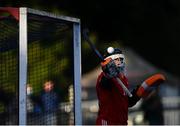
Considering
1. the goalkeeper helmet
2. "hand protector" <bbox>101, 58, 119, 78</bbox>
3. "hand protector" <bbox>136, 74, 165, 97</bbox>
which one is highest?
the goalkeeper helmet

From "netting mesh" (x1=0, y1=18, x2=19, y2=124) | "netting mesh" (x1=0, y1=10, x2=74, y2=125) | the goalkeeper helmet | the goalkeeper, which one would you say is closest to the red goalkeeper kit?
the goalkeeper

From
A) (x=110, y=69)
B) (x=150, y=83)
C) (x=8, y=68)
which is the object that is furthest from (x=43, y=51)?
(x=150, y=83)

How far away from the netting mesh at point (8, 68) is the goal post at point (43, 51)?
14 millimetres

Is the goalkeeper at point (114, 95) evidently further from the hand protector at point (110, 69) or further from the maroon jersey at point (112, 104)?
the hand protector at point (110, 69)

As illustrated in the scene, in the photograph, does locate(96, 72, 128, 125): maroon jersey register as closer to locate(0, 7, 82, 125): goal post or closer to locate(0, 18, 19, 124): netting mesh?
locate(0, 7, 82, 125): goal post

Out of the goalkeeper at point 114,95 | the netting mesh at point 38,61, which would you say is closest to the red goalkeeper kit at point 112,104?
the goalkeeper at point 114,95

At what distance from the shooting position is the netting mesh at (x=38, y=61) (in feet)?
25.5

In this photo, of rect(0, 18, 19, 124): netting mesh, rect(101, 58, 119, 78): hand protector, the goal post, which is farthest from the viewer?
rect(0, 18, 19, 124): netting mesh

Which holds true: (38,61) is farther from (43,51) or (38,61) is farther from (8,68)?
(8,68)

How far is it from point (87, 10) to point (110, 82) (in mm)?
11895

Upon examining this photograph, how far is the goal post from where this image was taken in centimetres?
697

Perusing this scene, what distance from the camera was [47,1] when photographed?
16.7 metres

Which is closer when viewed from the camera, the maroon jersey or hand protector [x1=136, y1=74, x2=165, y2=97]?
hand protector [x1=136, y1=74, x2=165, y2=97]

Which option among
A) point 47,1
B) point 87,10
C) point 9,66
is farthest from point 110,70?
point 87,10
